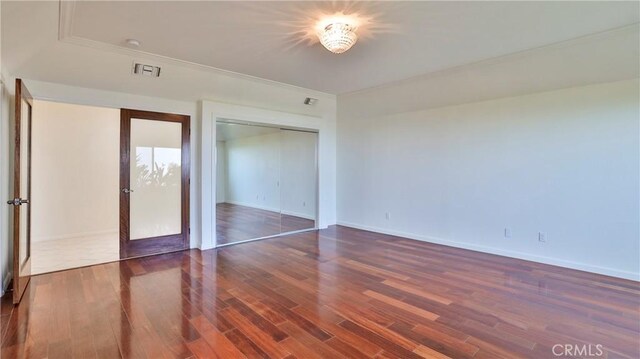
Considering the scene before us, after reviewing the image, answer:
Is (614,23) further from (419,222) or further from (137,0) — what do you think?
(137,0)

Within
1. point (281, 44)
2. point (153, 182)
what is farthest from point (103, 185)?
point (281, 44)

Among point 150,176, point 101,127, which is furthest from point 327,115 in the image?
point 101,127

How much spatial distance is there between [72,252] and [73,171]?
1793 mm

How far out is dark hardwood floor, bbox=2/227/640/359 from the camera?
2.17m

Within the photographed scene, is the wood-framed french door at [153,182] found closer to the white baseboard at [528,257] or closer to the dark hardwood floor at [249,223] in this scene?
the dark hardwood floor at [249,223]

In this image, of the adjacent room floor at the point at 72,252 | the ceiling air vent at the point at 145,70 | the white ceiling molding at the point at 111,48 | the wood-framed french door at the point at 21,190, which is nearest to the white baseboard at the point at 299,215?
the white ceiling molding at the point at 111,48

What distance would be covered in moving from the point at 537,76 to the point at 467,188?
1.77m

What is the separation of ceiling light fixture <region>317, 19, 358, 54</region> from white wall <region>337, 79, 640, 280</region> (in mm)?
2331

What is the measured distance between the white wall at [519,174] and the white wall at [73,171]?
4736 millimetres

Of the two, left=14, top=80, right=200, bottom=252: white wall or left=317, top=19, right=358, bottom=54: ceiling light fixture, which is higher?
left=317, top=19, right=358, bottom=54: ceiling light fixture

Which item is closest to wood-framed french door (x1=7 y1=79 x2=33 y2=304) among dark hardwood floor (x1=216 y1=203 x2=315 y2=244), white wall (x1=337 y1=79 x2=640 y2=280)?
dark hardwood floor (x1=216 y1=203 x2=315 y2=244)

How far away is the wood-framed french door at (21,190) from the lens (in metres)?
2.79

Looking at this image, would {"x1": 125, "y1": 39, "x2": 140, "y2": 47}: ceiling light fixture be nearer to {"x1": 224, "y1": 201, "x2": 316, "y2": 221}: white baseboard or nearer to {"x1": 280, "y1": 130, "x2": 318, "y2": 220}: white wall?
{"x1": 280, "y1": 130, "x2": 318, "y2": 220}: white wall

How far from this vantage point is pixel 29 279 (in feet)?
11.3
